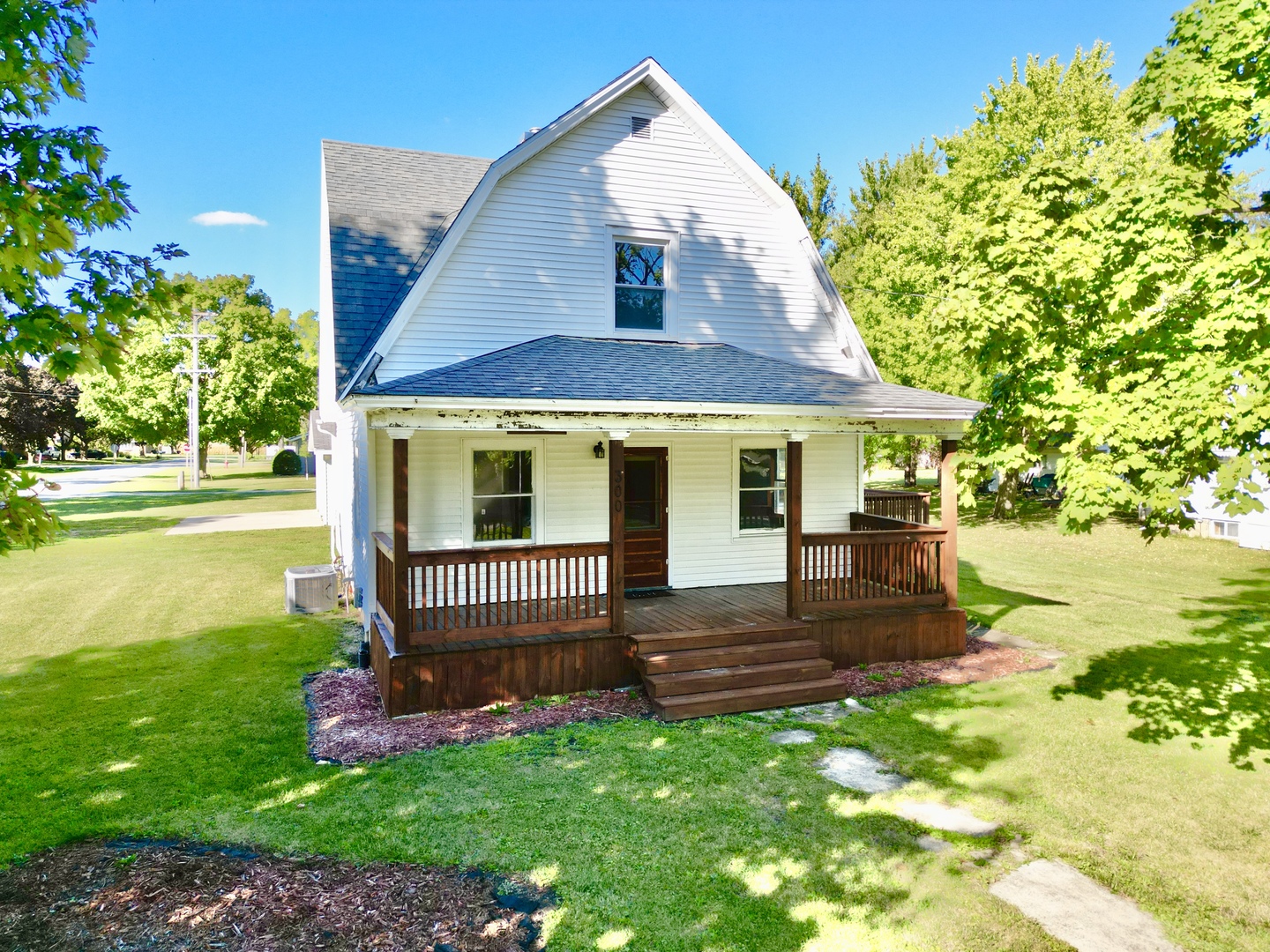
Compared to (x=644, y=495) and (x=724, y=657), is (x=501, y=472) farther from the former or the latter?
(x=724, y=657)

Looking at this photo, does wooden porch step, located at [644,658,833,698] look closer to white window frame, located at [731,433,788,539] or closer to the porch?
the porch

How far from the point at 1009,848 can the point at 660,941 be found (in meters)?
2.67

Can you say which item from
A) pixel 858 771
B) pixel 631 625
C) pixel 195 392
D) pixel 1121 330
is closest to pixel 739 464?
pixel 631 625

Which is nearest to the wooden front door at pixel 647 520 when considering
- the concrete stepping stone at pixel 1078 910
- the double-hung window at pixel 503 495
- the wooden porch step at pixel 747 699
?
the double-hung window at pixel 503 495

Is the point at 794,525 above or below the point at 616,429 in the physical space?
below

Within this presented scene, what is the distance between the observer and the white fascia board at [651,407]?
23.5ft

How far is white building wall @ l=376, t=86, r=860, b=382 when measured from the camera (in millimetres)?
9984

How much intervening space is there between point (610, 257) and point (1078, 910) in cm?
916

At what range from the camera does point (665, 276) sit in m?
11.1

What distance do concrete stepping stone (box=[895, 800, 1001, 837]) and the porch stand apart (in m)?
2.32

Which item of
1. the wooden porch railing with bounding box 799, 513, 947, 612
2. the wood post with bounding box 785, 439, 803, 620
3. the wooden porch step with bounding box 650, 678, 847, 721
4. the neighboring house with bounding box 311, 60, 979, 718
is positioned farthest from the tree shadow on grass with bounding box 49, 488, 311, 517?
the wooden porch railing with bounding box 799, 513, 947, 612

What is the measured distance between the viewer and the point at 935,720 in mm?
7543

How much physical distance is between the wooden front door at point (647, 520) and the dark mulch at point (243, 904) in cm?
669

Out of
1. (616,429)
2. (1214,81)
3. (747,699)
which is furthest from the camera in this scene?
(616,429)
